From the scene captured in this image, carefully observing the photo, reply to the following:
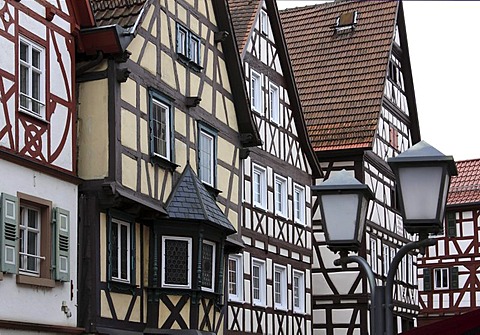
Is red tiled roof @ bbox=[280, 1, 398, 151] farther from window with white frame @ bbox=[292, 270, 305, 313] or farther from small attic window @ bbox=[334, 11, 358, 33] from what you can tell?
window with white frame @ bbox=[292, 270, 305, 313]

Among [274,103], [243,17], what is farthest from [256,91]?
[243,17]

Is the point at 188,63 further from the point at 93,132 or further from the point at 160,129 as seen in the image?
the point at 93,132

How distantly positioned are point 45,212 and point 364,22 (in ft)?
75.9

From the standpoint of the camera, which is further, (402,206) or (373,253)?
(373,253)

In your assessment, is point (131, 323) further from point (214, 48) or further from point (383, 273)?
point (383, 273)

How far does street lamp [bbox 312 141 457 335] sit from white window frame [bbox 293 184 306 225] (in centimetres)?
2135

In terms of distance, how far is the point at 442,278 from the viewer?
53188 mm

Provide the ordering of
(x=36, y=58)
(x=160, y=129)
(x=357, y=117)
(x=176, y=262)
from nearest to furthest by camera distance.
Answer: (x=36, y=58) < (x=176, y=262) < (x=160, y=129) < (x=357, y=117)

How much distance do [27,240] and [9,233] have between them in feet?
2.69

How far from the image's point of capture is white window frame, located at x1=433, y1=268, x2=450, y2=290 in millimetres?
52938

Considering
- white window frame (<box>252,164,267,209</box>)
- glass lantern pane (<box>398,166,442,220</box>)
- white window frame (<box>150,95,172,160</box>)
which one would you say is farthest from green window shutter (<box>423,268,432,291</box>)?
glass lantern pane (<box>398,166,442,220</box>)

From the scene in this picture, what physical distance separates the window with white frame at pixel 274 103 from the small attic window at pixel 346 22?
27.8 ft

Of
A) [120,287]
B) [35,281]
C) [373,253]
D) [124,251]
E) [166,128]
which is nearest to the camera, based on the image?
[35,281]

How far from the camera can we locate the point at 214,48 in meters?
24.5
